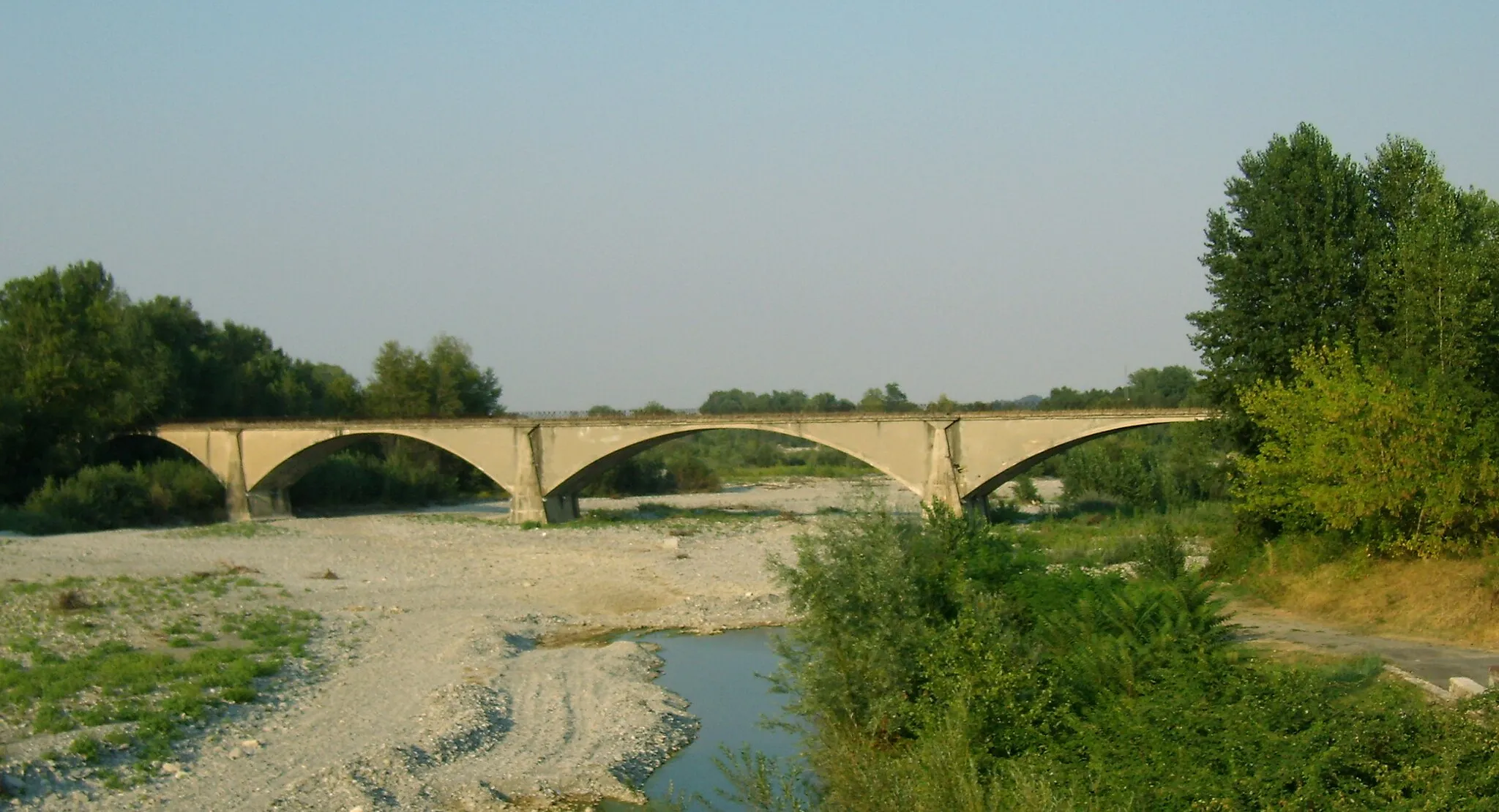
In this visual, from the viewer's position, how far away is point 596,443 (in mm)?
51875

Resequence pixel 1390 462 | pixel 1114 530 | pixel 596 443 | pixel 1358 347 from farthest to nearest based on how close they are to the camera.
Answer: pixel 596 443
pixel 1114 530
pixel 1358 347
pixel 1390 462

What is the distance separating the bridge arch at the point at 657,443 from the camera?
156 feet

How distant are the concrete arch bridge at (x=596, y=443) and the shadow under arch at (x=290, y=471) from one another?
64mm

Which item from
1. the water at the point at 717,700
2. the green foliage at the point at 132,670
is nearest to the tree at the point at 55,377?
the green foliage at the point at 132,670

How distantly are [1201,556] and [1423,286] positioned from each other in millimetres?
10206

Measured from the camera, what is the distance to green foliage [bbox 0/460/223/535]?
157ft

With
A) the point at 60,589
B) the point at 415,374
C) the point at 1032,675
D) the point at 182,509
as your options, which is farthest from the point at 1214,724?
the point at 415,374

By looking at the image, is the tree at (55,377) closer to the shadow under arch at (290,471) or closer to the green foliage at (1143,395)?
the shadow under arch at (290,471)

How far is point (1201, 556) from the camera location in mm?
32938

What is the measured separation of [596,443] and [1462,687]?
3996cm

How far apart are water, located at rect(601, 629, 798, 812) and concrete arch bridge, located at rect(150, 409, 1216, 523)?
1520 centimetres

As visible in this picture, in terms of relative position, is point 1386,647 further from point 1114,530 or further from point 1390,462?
point 1114,530

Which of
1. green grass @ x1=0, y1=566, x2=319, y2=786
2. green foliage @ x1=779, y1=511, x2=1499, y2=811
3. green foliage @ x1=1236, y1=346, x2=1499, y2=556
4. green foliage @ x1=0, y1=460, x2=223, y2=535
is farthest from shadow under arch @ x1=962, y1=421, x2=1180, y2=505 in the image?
green foliage @ x1=0, y1=460, x2=223, y2=535

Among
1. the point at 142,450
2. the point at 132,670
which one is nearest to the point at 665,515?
the point at 142,450
